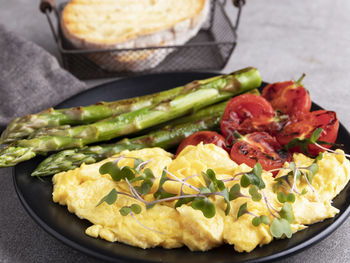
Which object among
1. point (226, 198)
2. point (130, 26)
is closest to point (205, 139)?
point (226, 198)

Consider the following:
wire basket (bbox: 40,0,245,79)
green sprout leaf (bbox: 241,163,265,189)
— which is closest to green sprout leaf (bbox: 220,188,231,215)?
green sprout leaf (bbox: 241,163,265,189)

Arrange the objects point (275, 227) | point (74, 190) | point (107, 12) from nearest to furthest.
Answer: point (275, 227), point (74, 190), point (107, 12)

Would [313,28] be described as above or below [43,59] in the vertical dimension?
below

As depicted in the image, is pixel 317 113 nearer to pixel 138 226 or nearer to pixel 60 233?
pixel 138 226

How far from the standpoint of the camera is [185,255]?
2541 millimetres

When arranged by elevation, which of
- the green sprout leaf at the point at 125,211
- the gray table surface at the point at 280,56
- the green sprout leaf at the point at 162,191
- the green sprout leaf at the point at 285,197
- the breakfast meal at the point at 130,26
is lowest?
the gray table surface at the point at 280,56

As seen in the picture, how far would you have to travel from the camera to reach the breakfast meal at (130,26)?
4758mm

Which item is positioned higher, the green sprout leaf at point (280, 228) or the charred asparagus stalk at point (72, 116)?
the charred asparagus stalk at point (72, 116)

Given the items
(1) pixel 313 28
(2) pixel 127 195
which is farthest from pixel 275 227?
(1) pixel 313 28

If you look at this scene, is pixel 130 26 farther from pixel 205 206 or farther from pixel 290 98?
pixel 205 206

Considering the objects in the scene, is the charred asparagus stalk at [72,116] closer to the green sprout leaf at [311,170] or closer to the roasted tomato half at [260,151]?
the roasted tomato half at [260,151]

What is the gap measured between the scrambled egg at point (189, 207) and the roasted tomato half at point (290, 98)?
2.28 feet

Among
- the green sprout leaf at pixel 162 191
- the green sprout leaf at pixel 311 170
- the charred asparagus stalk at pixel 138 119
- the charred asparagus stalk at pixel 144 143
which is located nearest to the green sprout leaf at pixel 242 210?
the green sprout leaf at pixel 162 191

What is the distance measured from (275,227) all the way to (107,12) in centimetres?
360
